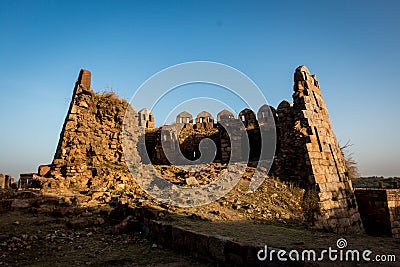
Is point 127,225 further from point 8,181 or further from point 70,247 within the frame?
point 8,181

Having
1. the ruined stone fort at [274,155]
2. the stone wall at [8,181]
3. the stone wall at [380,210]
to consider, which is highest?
the ruined stone fort at [274,155]

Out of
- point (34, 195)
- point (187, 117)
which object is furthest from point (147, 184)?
point (187, 117)

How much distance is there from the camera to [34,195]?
7.63 m

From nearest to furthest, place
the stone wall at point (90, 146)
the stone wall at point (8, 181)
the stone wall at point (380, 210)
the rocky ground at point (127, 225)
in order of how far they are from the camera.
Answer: the rocky ground at point (127, 225)
the stone wall at point (90, 146)
the stone wall at point (380, 210)
the stone wall at point (8, 181)

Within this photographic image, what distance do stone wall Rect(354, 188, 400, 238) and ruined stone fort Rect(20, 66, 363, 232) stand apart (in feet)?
2.26

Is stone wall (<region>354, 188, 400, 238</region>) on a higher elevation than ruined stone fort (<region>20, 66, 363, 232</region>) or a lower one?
lower

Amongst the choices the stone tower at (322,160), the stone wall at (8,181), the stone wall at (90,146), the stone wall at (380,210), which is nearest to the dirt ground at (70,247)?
the stone wall at (90,146)

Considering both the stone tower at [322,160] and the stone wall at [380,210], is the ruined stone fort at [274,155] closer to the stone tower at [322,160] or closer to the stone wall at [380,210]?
the stone tower at [322,160]

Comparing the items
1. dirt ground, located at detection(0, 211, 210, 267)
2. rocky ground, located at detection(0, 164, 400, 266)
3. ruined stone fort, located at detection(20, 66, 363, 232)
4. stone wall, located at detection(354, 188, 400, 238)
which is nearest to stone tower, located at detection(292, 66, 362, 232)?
ruined stone fort, located at detection(20, 66, 363, 232)

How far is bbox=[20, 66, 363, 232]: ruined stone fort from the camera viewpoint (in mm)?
9023

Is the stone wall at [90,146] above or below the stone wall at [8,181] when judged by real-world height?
above

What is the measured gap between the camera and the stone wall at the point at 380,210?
32.0 feet

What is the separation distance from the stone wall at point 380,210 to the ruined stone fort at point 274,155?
689 millimetres

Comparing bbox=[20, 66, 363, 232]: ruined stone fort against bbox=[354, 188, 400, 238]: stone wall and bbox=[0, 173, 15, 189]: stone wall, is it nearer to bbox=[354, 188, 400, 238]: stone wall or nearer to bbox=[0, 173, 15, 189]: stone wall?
bbox=[354, 188, 400, 238]: stone wall
